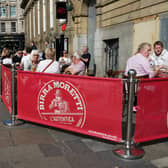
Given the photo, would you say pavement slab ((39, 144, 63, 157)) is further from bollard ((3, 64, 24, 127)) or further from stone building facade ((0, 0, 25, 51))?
stone building facade ((0, 0, 25, 51))

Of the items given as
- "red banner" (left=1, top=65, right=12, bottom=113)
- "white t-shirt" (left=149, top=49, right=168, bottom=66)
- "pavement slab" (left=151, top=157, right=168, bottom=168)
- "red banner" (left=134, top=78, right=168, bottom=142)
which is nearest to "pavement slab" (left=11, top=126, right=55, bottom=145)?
"red banner" (left=1, top=65, right=12, bottom=113)

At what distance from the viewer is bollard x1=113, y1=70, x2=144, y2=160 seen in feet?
11.3

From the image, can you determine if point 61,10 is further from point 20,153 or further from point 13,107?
point 20,153

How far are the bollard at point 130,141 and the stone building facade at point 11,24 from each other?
61.7 m

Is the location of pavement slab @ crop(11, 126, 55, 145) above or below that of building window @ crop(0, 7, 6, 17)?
below

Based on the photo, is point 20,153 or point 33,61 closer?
point 20,153

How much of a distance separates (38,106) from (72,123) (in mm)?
780

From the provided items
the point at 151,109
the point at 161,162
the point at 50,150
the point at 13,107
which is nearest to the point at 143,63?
the point at 151,109

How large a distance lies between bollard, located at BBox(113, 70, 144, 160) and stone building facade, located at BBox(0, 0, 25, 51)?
61.7 metres

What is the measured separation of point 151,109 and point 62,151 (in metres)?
1.51

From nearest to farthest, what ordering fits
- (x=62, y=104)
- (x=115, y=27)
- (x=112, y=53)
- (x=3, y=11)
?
(x=62, y=104) → (x=115, y=27) → (x=112, y=53) → (x=3, y=11)

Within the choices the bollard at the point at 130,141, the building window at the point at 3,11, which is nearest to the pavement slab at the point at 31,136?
the bollard at the point at 130,141

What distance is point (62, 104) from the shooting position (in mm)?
4188

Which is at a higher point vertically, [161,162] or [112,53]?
[112,53]
